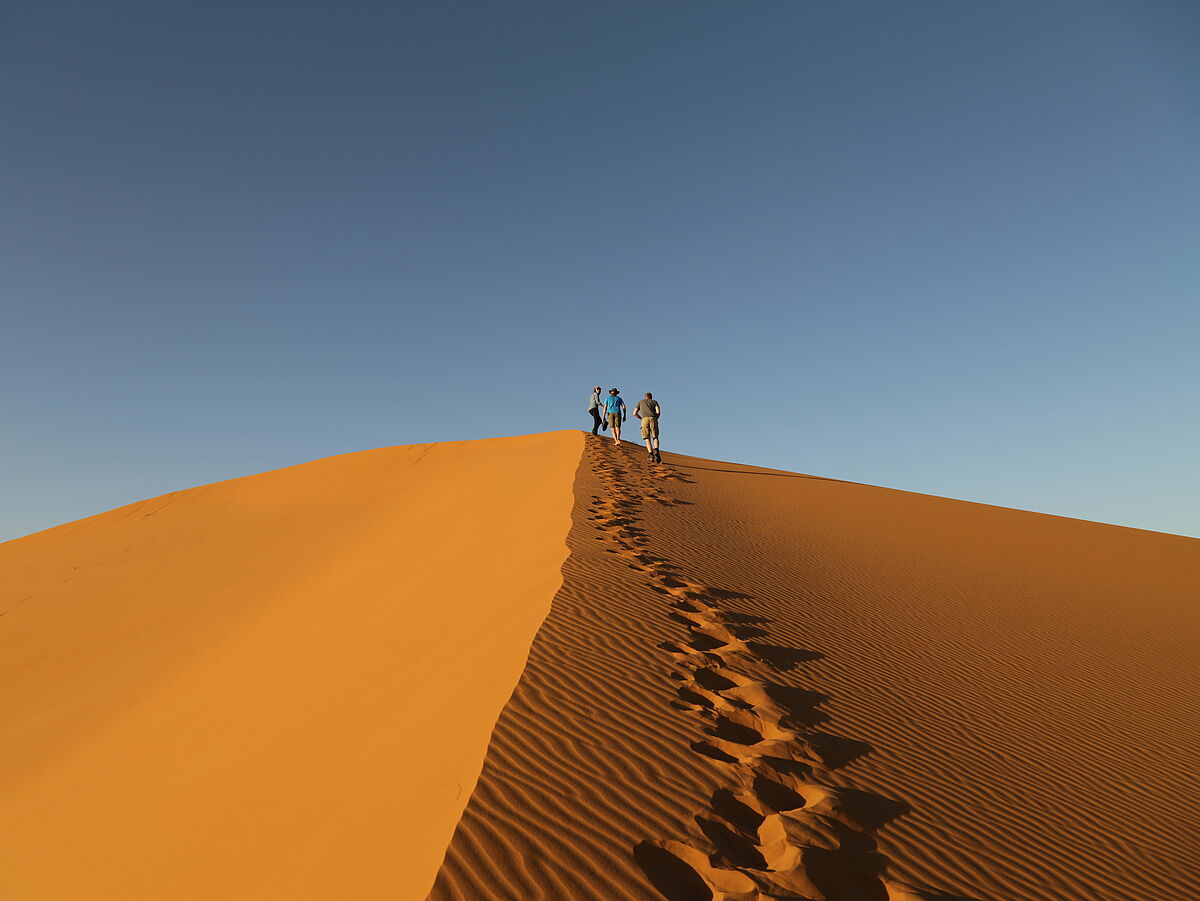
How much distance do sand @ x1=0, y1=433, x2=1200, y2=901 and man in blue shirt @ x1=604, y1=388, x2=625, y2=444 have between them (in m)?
5.44

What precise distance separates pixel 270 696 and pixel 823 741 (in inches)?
243

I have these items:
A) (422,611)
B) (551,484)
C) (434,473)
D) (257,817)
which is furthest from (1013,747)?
(434,473)

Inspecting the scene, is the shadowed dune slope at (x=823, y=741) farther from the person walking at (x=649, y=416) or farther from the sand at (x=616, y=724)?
the person walking at (x=649, y=416)

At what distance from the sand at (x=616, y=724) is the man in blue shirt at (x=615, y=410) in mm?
5444

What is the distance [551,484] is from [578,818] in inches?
490

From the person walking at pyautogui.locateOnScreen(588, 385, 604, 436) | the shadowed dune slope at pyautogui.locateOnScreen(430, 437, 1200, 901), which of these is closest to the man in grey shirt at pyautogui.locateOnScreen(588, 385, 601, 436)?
the person walking at pyautogui.locateOnScreen(588, 385, 604, 436)

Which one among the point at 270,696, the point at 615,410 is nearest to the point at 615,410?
the point at 615,410

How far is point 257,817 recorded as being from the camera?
14.4 ft

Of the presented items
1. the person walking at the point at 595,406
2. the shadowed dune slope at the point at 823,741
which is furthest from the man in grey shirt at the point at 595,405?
the shadowed dune slope at the point at 823,741

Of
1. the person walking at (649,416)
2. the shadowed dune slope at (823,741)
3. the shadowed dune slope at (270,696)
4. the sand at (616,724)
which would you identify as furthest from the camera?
the person walking at (649,416)

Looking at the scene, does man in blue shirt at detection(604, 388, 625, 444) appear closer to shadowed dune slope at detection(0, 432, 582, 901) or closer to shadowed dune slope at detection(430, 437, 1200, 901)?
shadowed dune slope at detection(0, 432, 582, 901)

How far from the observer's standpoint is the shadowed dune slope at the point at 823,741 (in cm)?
326

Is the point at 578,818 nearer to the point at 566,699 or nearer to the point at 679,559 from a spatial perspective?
the point at 566,699

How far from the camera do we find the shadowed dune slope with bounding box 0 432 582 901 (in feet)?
12.7
